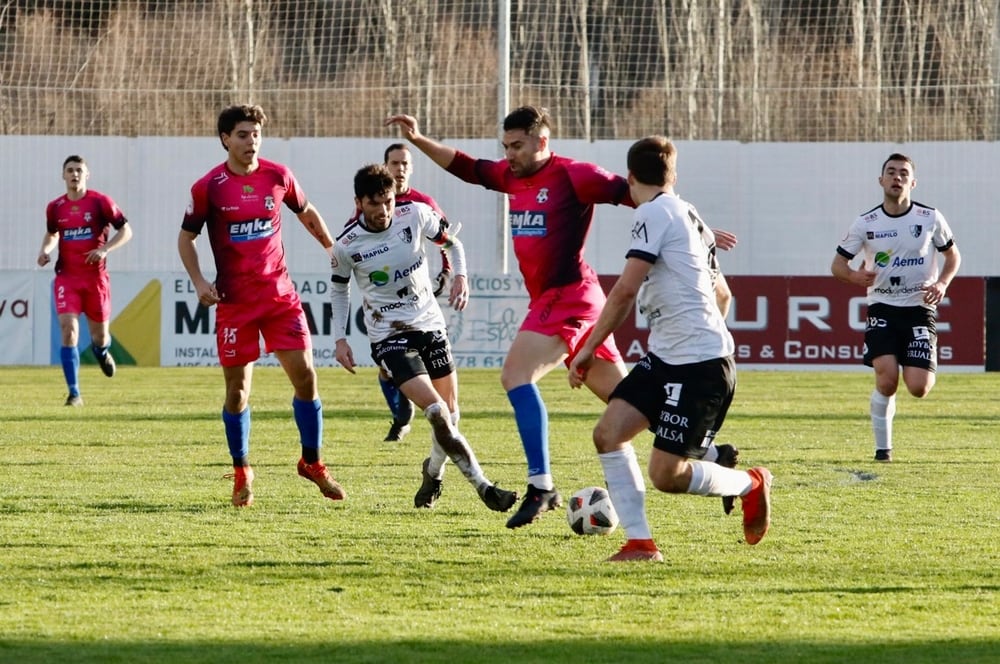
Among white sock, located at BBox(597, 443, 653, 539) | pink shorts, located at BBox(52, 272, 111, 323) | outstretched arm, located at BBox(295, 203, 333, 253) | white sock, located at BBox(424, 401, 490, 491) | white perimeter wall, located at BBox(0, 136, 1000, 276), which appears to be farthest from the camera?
white perimeter wall, located at BBox(0, 136, 1000, 276)

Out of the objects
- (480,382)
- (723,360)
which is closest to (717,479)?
(723,360)

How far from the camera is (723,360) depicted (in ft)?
20.7

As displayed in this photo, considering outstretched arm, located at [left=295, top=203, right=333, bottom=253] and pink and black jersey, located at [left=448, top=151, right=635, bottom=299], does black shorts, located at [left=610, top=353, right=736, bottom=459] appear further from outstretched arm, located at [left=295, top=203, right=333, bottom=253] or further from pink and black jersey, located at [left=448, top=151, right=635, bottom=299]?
outstretched arm, located at [left=295, top=203, right=333, bottom=253]

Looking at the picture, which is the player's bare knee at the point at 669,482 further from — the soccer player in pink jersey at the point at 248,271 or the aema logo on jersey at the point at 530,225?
the soccer player in pink jersey at the point at 248,271

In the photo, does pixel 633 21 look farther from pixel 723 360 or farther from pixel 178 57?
pixel 723 360

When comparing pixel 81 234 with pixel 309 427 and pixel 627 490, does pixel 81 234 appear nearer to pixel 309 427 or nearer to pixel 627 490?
pixel 309 427

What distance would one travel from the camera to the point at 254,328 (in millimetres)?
8531

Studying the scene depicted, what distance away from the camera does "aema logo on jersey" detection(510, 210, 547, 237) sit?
7.70 meters

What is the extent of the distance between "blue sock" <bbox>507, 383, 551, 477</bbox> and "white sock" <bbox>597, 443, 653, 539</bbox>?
3.35ft

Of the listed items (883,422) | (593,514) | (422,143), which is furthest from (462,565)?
(883,422)

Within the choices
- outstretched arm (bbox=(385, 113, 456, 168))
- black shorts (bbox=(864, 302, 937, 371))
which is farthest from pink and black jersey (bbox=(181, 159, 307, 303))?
black shorts (bbox=(864, 302, 937, 371))

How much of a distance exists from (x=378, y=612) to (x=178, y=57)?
24051mm

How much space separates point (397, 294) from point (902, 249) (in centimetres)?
434

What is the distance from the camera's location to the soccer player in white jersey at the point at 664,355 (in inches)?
245
